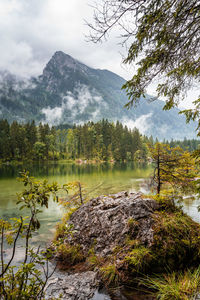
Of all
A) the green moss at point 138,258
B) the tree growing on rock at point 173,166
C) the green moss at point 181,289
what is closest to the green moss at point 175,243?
the green moss at point 138,258

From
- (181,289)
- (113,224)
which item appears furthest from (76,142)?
(181,289)

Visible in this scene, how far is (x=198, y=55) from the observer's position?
4.01 m

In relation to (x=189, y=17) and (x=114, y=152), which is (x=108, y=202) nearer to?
(x=189, y=17)

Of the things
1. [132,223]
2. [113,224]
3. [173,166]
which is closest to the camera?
[132,223]

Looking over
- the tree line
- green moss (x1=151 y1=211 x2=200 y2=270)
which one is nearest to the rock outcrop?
green moss (x1=151 y1=211 x2=200 y2=270)

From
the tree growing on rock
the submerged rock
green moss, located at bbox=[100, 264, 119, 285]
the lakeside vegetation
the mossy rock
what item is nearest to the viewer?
the submerged rock

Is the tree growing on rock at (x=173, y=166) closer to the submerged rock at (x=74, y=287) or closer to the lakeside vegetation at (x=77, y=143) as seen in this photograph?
the submerged rock at (x=74, y=287)

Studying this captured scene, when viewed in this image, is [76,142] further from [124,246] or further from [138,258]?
[138,258]

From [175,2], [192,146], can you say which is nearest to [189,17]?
[175,2]

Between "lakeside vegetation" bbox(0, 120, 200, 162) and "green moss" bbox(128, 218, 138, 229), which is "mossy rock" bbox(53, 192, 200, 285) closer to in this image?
"green moss" bbox(128, 218, 138, 229)

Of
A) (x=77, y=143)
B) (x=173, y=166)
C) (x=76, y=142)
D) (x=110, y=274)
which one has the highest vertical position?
(x=76, y=142)

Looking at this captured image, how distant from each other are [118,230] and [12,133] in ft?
266

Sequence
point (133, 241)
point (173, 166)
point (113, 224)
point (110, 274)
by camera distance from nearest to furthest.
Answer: point (110, 274), point (133, 241), point (113, 224), point (173, 166)

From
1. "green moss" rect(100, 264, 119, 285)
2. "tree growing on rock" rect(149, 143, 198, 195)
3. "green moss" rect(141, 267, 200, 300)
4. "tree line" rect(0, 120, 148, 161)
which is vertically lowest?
"green moss" rect(100, 264, 119, 285)
